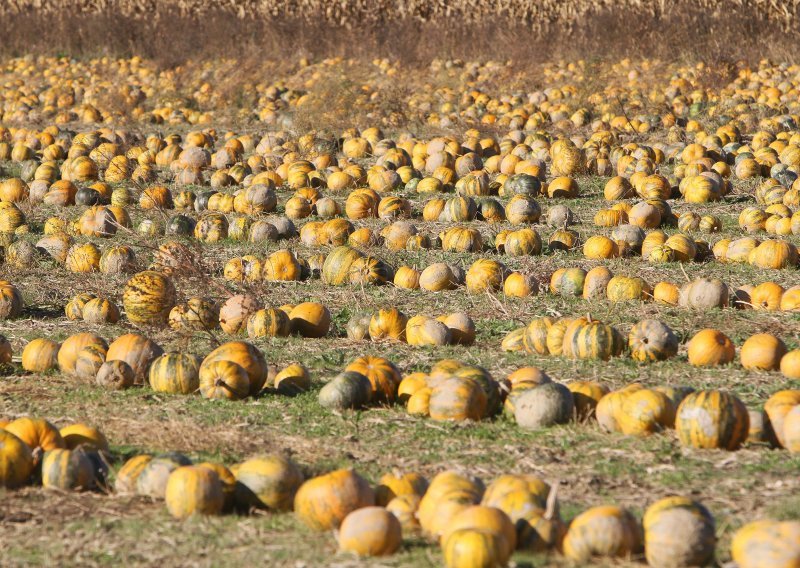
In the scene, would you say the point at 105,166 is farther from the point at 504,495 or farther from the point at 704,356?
the point at 504,495

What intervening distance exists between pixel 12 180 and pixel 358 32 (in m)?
13.5

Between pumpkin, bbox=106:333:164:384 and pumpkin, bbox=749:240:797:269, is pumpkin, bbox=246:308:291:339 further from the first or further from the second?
pumpkin, bbox=749:240:797:269

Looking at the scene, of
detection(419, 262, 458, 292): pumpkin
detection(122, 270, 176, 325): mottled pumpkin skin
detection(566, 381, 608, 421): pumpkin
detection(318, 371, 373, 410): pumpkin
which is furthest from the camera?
detection(419, 262, 458, 292): pumpkin

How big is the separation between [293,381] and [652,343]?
223 cm

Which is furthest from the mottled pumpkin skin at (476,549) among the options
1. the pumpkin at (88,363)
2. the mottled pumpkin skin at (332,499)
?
the pumpkin at (88,363)

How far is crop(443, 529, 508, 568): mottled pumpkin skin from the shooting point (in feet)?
13.8

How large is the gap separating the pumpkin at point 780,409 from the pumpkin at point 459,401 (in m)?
1.43

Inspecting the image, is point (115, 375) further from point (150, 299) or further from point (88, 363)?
point (150, 299)

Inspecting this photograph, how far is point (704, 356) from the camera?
7461 mm

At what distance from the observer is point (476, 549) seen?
4223 mm

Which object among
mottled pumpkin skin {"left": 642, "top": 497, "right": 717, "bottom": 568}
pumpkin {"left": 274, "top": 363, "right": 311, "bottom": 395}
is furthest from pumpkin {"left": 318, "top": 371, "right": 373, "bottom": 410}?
mottled pumpkin skin {"left": 642, "top": 497, "right": 717, "bottom": 568}

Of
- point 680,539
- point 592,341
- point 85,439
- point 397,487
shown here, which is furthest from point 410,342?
point 680,539

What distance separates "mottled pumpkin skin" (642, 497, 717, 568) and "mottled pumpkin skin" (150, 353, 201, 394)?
3.41m

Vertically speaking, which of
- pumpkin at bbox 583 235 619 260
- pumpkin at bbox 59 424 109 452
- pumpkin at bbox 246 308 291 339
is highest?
pumpkin at bbox 583 235 619 260
